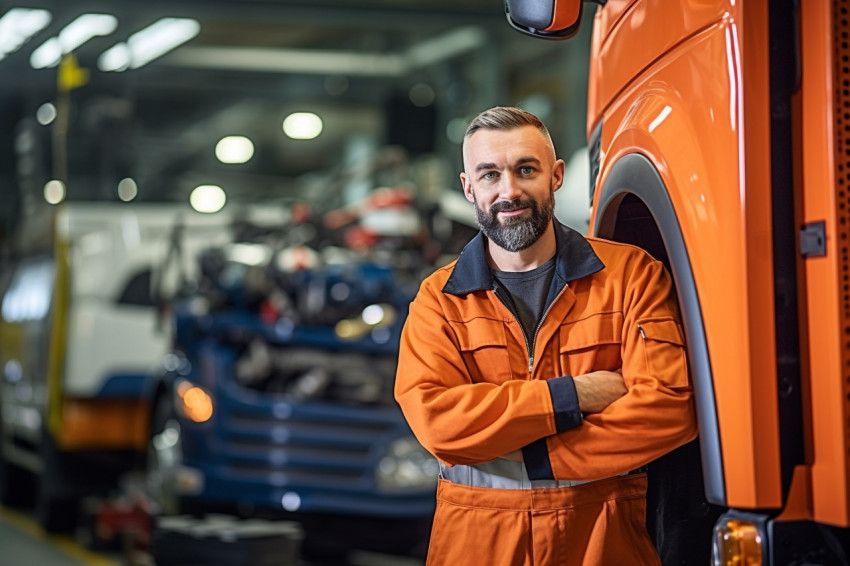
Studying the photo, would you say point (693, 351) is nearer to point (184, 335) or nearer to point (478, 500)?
point (478, 500)

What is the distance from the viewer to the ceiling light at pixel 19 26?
13180 millimetres

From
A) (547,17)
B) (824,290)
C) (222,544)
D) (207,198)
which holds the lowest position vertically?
(222,544)

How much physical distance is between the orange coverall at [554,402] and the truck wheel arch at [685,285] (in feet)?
0.11

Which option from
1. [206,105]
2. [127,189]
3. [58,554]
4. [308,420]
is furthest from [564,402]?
[206,105]

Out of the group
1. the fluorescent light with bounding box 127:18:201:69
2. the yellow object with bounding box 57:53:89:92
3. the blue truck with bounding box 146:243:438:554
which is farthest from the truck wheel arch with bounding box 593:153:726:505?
the fluorescent light with bounding box 127:18:201:69

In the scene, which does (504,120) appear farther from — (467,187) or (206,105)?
(206,105)

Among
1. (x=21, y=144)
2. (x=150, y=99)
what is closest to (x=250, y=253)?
(x=150, y=99)

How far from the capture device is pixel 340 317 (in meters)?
7.76

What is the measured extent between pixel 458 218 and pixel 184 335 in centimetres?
216

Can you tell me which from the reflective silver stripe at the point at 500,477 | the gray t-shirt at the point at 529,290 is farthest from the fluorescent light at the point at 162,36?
the reflective silver stripe at the point at 500,477

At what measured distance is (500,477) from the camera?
293cm

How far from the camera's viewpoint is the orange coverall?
111 inches

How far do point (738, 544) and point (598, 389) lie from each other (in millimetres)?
432

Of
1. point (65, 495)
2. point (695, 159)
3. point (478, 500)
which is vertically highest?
point (695, 159)
